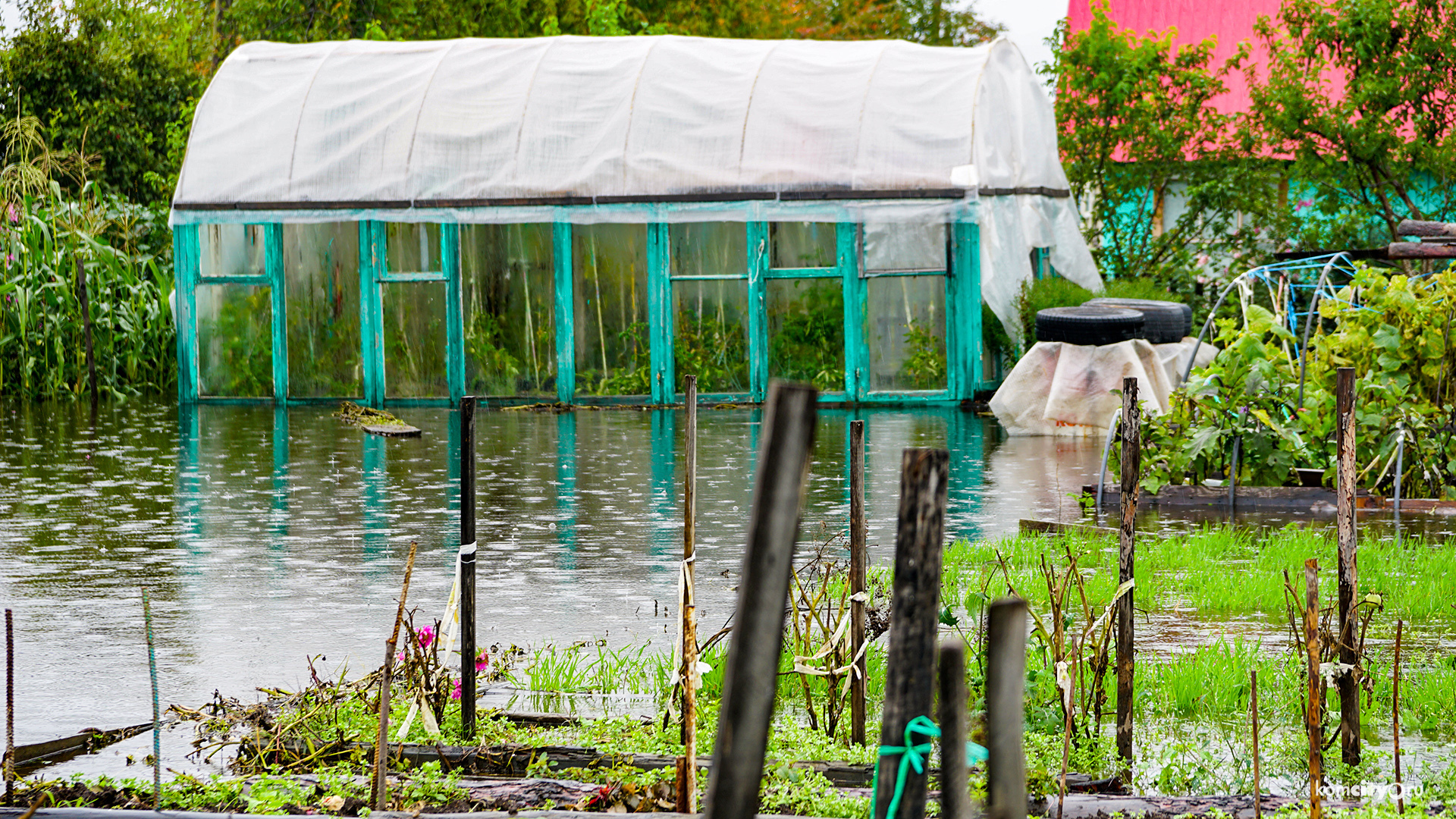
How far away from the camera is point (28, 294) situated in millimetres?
20375

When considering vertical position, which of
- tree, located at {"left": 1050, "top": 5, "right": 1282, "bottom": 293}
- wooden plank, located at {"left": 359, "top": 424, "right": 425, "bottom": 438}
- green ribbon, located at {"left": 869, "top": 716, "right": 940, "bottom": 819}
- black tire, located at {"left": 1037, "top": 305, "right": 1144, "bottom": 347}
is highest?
tree, located at {"left": 1050, "top": 5, "right": 1282, "bottom": 293}

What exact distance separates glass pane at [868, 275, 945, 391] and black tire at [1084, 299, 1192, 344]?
9.11ft

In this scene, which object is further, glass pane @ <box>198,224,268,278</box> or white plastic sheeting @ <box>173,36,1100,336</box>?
glass pane @ <box>198,224,268,278</box>

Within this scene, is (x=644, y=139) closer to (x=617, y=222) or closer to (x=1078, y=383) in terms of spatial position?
(x=617, y=222)

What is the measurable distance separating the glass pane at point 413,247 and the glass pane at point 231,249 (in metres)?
1.56

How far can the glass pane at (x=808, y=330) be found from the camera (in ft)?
62.3

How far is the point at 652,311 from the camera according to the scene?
756 inches

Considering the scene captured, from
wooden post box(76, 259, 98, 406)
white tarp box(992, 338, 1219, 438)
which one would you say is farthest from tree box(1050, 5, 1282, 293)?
wooden post box(76, 259, 98, 406)

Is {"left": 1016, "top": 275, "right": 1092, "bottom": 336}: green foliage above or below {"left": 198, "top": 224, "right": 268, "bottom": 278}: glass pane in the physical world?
below

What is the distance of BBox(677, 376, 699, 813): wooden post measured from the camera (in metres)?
4.14

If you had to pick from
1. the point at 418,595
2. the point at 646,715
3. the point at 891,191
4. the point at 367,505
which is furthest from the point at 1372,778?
the point at 891,191

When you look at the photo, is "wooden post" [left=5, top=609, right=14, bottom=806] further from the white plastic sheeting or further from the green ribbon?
the white plastic sheeting

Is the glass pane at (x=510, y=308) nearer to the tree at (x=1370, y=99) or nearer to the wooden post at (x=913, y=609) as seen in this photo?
the tree at (x=1370, y=99)

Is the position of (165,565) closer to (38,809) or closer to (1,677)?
(1,677)
